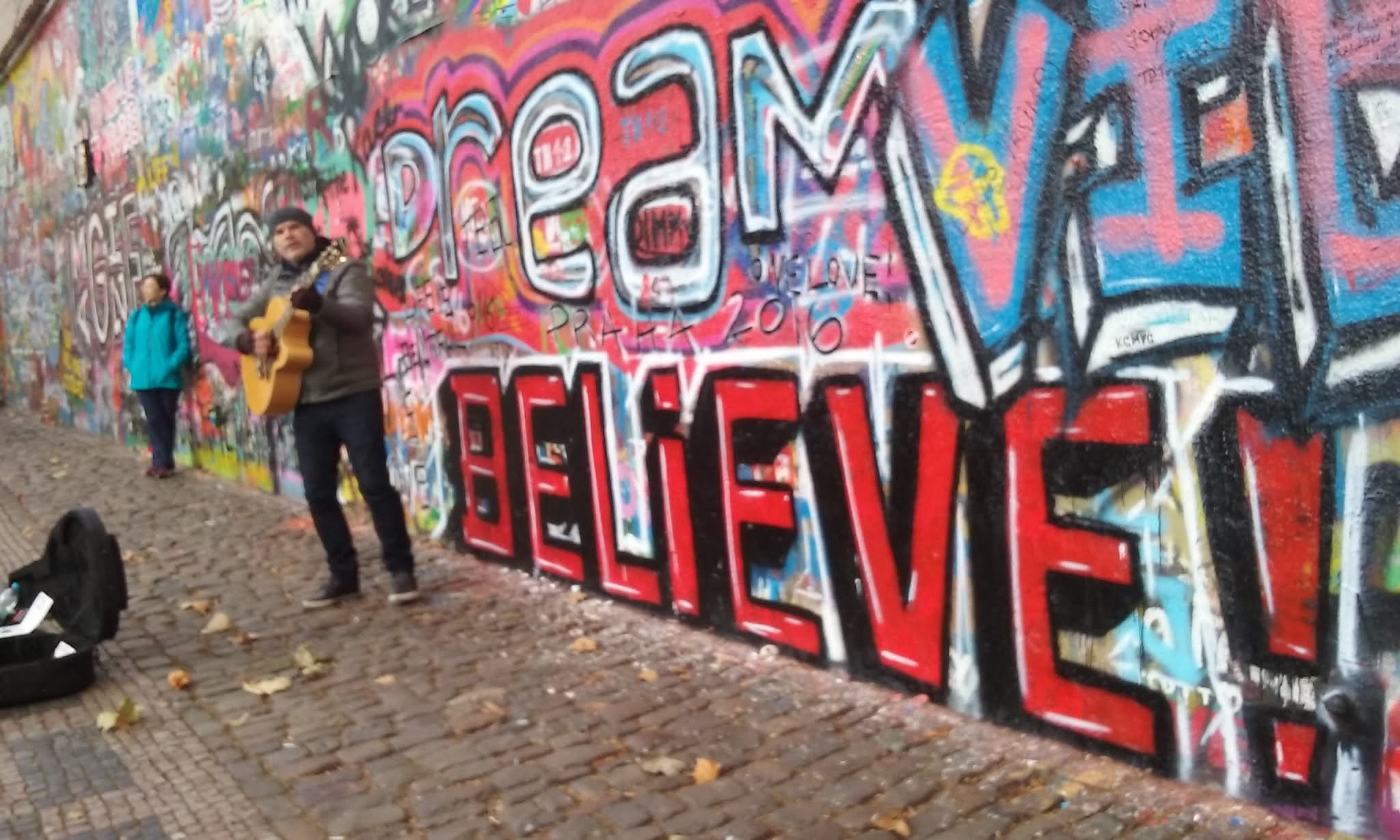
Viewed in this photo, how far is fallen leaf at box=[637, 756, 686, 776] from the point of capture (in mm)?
3598

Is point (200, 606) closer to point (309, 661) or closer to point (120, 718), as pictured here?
point (309, 661)

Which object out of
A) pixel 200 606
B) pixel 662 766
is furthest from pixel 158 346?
pixel 662 766

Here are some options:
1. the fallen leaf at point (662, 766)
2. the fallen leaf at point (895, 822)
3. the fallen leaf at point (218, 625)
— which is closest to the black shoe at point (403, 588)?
the fallen leaf at point (218, 625)

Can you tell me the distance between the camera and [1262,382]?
115 inches

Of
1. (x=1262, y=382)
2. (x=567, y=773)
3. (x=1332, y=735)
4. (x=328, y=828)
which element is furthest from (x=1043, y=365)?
(x=328, y=828)

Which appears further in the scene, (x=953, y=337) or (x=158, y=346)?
(x=158, y=346)

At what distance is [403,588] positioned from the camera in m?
5.63

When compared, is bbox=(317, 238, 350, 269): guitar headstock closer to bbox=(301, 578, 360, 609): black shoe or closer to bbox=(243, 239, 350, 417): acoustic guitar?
bbox=(243, 239, 350, 417): acoustic guitar

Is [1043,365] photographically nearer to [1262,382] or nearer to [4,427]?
[1262,382]

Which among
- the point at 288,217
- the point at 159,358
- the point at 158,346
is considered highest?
the point at 288,217

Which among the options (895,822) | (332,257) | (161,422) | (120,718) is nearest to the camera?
(895,822)

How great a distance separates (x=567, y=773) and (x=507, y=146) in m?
3.39

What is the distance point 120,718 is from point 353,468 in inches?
67.9

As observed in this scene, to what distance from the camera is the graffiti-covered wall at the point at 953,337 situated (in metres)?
2.84
